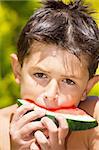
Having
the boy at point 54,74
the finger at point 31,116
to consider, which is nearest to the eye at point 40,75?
the boy at point 54,74

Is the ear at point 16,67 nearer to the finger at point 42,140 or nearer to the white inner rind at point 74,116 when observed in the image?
the white inner rind at point 74,116

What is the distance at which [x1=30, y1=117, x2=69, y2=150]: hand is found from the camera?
2.84 metres

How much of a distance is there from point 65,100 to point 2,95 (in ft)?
7.83

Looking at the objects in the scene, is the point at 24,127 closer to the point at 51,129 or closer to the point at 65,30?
the point at 51,129

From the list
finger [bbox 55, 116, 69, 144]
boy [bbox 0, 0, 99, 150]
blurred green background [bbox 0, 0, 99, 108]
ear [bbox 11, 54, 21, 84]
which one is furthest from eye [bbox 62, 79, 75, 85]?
blurred green background [bbox 0, 0, 99, 108]

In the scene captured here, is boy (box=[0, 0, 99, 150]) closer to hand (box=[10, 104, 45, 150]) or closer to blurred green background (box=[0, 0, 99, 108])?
hand (box=[10, 104, 45, 150])

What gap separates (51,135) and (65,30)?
24.9 inches

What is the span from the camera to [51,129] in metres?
2.83

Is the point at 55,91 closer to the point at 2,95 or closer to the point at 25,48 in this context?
the point at 25,48

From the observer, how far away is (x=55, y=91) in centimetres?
295

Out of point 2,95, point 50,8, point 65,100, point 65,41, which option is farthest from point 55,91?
point 2,95

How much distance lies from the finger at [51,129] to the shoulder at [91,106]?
0.45 m

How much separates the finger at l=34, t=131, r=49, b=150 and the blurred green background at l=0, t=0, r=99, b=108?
7.80 ft

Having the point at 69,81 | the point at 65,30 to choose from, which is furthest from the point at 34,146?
the point at 65,30
